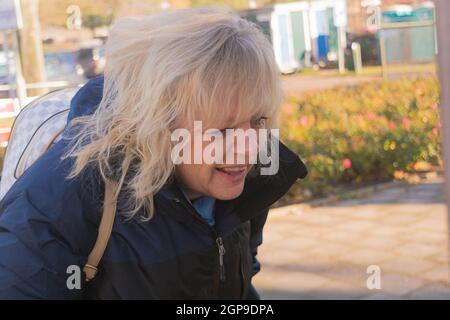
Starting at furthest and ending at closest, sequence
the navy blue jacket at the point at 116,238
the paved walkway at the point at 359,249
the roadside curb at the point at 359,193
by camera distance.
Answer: the roadside curb at the point at 359,193, the paved walkway at the point at 359,249, the navy blue jacket at the point at 116,238

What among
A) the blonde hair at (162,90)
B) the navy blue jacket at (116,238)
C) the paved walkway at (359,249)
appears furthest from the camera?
the paved walkway at (359,249)

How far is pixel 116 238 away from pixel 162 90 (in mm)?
293

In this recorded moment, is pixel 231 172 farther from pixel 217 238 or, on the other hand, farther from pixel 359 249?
pixel 359 249

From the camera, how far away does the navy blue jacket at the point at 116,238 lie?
1.18 metres

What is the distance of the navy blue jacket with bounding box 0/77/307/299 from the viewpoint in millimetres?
1182

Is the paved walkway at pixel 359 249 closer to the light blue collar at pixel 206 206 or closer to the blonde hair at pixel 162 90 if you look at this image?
the light blue collar at pixel 206 206

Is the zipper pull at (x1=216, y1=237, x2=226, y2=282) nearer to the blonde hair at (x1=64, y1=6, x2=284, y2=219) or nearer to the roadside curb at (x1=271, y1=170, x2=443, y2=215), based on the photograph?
the blonde hair at (x1=64, y1=6, x2=284, y2=219)

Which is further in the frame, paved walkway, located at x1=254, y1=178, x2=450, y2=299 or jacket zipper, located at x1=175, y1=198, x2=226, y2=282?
paved walkway, located at x1=254, y1=178, x2=450, y2=299

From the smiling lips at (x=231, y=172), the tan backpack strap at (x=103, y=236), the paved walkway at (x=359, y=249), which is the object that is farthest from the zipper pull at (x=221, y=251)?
the paved walkway at (x=359, y=249)

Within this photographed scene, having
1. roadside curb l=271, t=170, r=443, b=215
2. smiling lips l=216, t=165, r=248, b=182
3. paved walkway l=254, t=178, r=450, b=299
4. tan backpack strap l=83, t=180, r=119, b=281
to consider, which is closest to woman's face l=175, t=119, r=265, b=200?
smiling lips l=216, t=165, r=248, b=182

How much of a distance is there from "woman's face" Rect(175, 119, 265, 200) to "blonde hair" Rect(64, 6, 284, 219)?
5 cm

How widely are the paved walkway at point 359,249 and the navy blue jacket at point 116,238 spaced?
2.07 metres
